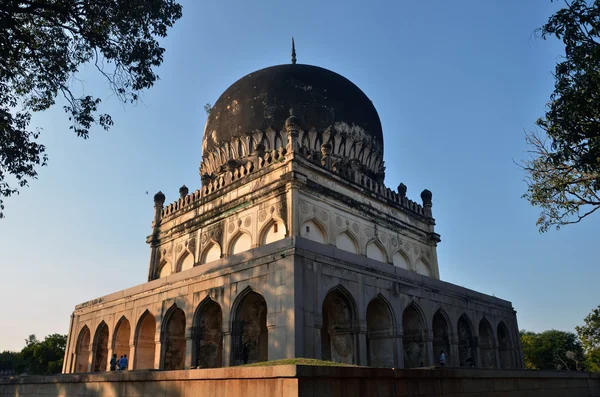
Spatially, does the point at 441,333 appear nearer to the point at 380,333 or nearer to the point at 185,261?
the point at 380,333

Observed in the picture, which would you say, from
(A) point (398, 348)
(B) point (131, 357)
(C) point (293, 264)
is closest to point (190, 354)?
(B) point (131, 357)

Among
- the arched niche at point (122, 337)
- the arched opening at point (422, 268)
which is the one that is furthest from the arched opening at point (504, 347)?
the arched niche at point (122, 337)

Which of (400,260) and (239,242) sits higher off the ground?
Answer: (239,242)

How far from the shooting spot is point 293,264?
10.7 m

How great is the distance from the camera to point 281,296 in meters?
10.8

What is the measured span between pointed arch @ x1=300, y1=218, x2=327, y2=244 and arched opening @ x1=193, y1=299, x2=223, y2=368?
3.89 meters

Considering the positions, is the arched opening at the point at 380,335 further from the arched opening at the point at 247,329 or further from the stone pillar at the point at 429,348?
the arched opening at the point at 247,329

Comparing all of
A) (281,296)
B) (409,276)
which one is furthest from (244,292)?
(409,276)

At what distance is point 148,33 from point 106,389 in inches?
288

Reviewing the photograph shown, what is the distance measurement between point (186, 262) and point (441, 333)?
9774 millimetres

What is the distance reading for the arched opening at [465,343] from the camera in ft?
51.9

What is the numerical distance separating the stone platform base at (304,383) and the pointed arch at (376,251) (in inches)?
305

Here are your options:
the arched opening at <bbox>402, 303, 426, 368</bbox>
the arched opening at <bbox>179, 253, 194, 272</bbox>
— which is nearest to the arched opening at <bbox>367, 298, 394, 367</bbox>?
the arched opening at <bbox>402, 303, 426, 368</bbox>

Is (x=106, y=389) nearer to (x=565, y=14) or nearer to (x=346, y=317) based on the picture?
(x=346, y=317)
